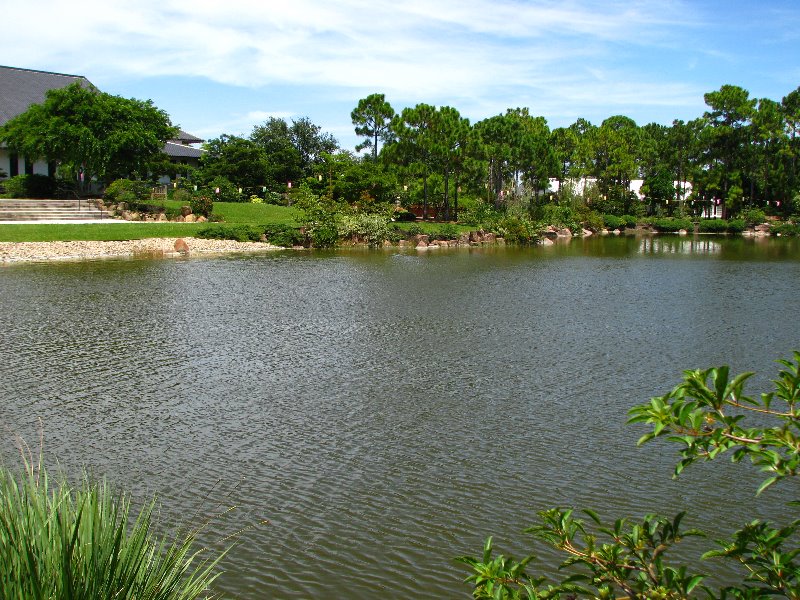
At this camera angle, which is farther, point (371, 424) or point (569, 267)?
point (569, 267)

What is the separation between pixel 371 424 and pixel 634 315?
938 cm

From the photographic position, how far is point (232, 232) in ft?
110

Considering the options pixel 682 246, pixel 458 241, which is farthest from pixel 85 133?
pixel 682 246

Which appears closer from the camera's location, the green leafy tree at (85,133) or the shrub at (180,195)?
the green leafy tree at (85,133)

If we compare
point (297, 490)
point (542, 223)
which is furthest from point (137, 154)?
point (297, 490)

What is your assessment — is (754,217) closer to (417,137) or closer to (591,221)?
(591,221)

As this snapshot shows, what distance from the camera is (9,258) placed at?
84.4 feet

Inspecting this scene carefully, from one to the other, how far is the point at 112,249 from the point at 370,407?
73.9 feet

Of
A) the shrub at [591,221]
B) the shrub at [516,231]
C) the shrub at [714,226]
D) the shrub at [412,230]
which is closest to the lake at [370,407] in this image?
the shrub at [412,230]

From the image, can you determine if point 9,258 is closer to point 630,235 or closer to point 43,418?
point 43,418

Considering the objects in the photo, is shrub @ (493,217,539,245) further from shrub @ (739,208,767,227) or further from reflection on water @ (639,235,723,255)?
shrub @ (739,208,767,227)

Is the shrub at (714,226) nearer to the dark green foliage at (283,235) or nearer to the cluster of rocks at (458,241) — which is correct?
the cluster of rocks at (458,241)

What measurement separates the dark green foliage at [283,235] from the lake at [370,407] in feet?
44.0

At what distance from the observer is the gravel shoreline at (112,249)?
26844 mm
